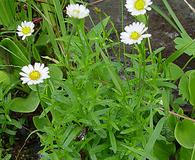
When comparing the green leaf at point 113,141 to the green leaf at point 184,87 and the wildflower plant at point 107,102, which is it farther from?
the green leaf at point 184,87

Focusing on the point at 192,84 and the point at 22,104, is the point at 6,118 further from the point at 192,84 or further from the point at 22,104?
the point at 192,84

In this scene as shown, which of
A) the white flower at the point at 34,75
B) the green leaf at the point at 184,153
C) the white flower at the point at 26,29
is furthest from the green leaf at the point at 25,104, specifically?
the green leaf at the point at 184,153

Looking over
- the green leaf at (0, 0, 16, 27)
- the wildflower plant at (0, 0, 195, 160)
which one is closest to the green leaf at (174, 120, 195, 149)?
the wildflower plant at (0, 0, 195, 160)

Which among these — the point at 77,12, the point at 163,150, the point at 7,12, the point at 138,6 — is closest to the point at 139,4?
the point at 138,6

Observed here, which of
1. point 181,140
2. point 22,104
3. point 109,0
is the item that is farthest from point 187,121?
point 109,0

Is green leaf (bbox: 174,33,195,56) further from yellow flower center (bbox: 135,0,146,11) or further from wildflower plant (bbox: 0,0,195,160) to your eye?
yellow flower center (bbox: 135,0,146,11)
